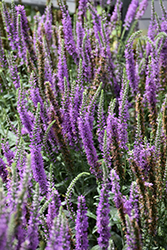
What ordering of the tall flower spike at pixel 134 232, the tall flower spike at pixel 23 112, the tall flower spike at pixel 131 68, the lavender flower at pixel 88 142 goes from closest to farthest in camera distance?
the tall flower spike at pixel 134 232 < the lavender flower at pixel 88 142 < the tall flower spike at pixel 23 112 < the tall flower spike at pixel 131 68

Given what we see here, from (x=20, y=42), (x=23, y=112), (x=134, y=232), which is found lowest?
(x=134, y=232)

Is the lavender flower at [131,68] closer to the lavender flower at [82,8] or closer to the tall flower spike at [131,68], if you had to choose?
the tall flower spike at [131,68]

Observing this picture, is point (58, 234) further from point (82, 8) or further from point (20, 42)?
point (82, 8)

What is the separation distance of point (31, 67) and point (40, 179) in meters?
1.67

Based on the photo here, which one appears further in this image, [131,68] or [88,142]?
[131,68]

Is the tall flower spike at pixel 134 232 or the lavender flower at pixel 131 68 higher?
the lavender flower at pixel 131 68

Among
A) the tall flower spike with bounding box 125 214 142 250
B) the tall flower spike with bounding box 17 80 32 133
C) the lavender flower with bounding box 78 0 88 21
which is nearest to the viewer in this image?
the tall flower spike with bounding box 125 214 142 250

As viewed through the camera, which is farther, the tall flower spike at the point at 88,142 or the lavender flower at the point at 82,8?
the lavender flower at the point at 82,8

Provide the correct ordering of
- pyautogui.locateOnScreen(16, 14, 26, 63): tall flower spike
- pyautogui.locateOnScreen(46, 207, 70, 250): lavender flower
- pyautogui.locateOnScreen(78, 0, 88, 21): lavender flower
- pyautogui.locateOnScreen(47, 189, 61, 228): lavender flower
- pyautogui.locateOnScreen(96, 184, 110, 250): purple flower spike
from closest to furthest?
pyautogui.locateOnScreen(46, 207, 70, 250): lavender flower
pyautogui.locateOnScreen(96, 184, 110, 250): purple flower spike
pyautogui.locateOnScreen(47, 189, 61, 228): lavender flower
pyautogui.locateOnScreen(16, 14, 26, 63): tall flower spike
pyautogui.locateOnScreen(78, 0, 88, 21): lavender flower

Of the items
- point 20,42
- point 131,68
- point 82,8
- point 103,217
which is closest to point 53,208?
point 103,217

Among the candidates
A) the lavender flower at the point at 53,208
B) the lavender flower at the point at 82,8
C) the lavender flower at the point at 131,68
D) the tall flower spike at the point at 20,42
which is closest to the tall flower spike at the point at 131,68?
the lavender flower at the point at 131,68

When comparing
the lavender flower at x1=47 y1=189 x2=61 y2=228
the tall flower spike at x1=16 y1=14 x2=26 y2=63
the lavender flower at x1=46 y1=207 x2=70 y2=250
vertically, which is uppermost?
the tall flower spike at x1=16 y1=14 x2=26 y2=63

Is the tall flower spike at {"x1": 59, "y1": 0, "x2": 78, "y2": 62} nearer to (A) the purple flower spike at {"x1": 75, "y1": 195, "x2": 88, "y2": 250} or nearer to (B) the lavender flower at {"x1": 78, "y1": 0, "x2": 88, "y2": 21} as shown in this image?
(B) the lavender flower at {"x1": 78, "y1": 0, "x2": 88, "y2": 21}

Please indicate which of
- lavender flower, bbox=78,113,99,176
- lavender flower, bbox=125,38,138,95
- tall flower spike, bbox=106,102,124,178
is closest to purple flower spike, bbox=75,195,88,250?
tall flower spike, bbox=106,102,124,178
